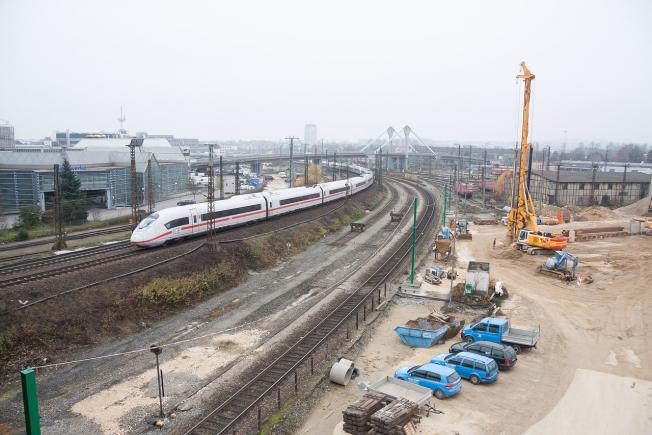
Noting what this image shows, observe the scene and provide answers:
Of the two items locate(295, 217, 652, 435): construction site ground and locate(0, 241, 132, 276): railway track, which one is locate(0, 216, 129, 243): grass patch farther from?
locate(295, 217, 652, 435): construction site ground

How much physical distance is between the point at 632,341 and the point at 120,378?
2070cm

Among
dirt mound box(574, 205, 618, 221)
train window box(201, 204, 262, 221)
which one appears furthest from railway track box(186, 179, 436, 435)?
dirt mound box(574, 205, 618, 221)

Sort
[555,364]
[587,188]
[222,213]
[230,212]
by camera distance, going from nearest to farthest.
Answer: [555,364], [222,213], [230,212], [587,188]

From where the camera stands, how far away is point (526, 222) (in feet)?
131

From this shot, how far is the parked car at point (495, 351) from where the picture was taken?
1746 cm

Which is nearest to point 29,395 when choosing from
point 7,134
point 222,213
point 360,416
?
point 360,416

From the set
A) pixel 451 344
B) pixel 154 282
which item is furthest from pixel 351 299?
pixel 154 282

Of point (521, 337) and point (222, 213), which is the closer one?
point (521, 337)

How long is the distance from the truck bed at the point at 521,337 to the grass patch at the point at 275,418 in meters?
9.60

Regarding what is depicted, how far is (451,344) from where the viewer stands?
801 inches

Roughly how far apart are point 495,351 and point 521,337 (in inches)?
102

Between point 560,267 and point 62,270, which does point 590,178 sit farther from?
point 62,270

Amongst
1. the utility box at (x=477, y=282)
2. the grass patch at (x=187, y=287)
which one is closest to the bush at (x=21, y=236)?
the grass patch at (x=187, y=287)

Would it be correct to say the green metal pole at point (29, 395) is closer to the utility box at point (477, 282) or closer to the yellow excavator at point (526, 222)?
the utility box at point (477, 282)
